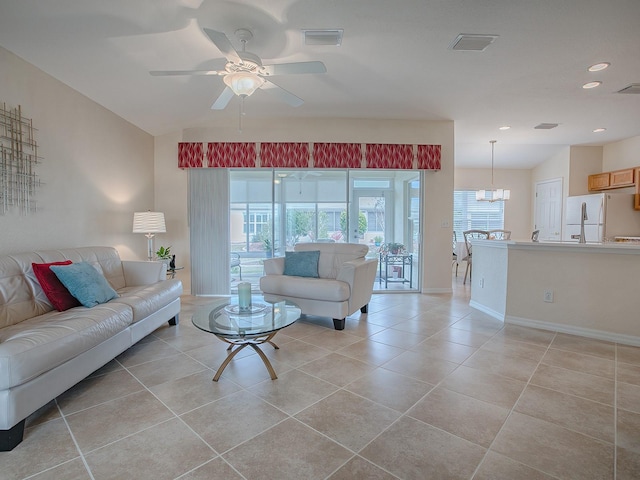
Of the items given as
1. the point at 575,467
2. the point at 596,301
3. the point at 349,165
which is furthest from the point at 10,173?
the point at 596,301

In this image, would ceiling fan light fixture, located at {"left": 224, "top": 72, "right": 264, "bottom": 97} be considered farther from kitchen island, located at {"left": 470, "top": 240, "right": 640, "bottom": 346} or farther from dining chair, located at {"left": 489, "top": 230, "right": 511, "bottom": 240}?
dining chair, located at {"left": 489, "top": 230, "right": 511, "bottom": 240}

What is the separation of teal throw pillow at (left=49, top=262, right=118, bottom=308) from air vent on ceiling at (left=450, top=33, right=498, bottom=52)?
3.75 m

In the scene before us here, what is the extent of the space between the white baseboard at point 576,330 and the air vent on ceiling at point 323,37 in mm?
3409

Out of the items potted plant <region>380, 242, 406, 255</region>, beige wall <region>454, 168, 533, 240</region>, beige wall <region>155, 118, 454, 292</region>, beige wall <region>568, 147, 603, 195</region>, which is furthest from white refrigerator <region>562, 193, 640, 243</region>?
potted plant <region>380, 242, 406, 255</region>

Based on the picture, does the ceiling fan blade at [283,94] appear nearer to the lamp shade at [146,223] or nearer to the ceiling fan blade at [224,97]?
the ceiling fan blade at [224,97]

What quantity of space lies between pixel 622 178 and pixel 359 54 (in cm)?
571

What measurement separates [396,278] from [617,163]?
15.9 ft

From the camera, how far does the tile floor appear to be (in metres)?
1.46

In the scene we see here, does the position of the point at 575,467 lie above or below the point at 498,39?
below

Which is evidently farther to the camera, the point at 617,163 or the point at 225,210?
the point at 617,163

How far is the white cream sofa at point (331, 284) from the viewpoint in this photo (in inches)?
132

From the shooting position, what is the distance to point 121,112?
408 centimetres

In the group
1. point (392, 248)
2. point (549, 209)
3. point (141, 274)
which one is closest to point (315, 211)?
point (392, 248)

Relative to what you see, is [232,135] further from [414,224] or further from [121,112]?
[414,224]
